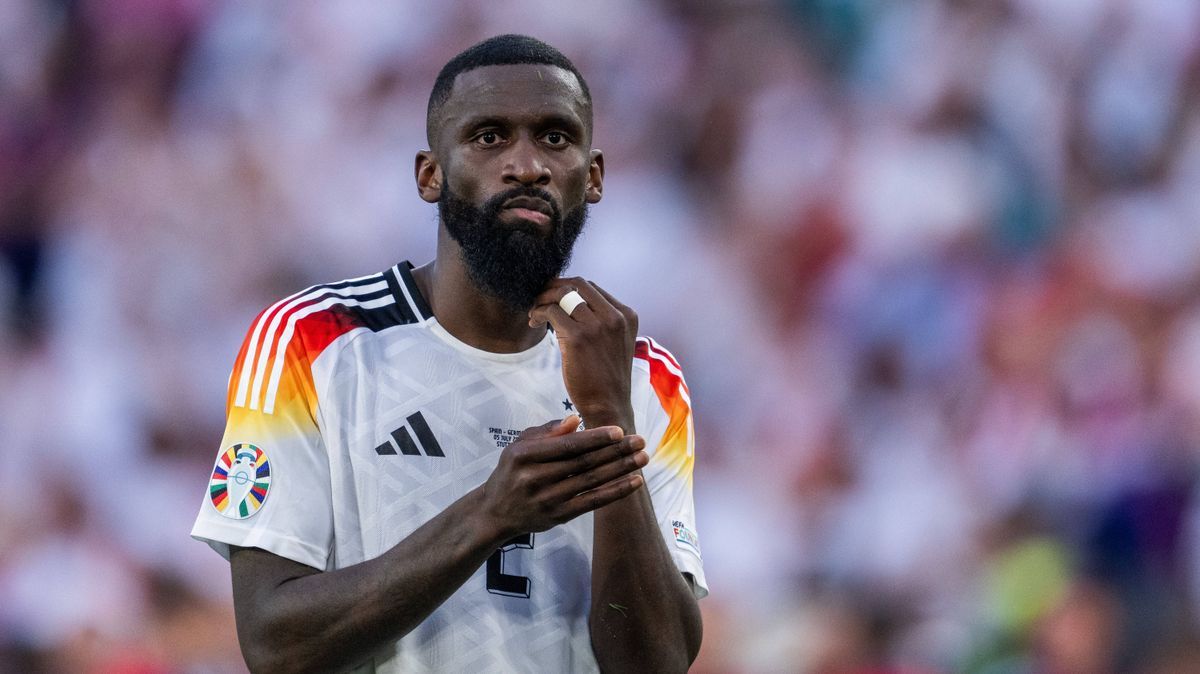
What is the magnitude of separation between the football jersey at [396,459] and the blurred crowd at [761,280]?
2515 mm

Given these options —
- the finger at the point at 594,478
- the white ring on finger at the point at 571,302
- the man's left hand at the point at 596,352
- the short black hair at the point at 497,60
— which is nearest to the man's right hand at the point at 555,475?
the finger at the point at 594,478

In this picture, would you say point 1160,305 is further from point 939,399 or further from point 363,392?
point 363,392

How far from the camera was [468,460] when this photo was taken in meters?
2.82

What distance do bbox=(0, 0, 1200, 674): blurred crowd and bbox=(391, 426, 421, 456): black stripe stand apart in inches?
102

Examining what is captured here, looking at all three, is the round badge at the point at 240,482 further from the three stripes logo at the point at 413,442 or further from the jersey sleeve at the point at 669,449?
the jersey sleeve at the point at 669,449

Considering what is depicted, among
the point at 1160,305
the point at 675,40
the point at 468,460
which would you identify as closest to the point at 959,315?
the point at 1160,305

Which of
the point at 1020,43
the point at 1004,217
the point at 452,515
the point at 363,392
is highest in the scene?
the point at 1020,43

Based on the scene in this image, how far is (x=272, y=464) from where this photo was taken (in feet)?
8.68

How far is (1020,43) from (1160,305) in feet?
4.26

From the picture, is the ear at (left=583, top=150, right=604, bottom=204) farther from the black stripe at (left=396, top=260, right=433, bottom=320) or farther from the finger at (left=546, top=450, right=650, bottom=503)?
the finger at (left=546, top=450, right=650, bottom=503)

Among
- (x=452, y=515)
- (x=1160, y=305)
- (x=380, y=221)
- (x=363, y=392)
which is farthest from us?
(x=1160, y=305)

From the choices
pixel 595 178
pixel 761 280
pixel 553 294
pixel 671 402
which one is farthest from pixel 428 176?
pixel 761 280

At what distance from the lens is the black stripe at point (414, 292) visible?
9.70 feet

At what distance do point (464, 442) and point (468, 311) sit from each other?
0.95 ft
